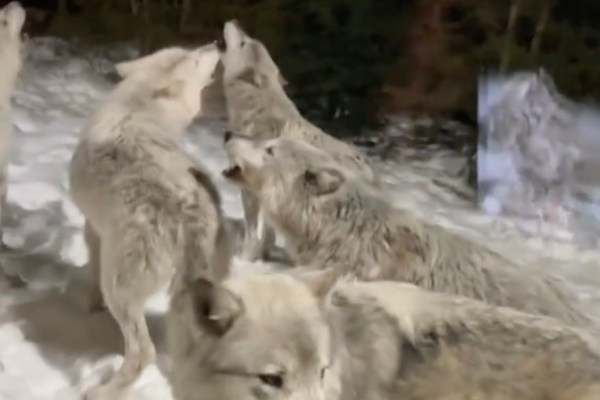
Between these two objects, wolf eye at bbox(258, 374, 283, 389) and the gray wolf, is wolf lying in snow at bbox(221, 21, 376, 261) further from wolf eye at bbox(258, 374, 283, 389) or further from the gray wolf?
wolf eye at bbox(258, 374, 283, 389)

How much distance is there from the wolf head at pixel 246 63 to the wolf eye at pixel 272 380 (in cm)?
185

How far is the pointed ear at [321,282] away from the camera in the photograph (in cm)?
219

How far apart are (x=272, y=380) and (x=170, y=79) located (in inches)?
56.8

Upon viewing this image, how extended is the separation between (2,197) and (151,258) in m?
0.98

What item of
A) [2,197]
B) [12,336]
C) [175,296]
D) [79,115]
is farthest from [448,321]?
[79,115]

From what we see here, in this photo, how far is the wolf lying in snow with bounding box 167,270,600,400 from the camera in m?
2.09

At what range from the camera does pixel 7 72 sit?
137 inches

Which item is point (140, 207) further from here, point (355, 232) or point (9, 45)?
point (9, 45)

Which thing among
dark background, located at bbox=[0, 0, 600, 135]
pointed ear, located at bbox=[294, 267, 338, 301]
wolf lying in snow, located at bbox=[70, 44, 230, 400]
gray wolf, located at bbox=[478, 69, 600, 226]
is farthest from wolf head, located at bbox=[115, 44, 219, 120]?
dark background, located at bbox=[0, 0, 600, 135]

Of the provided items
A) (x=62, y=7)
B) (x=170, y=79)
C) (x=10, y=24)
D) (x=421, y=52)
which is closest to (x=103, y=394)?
(x=170, y=79)

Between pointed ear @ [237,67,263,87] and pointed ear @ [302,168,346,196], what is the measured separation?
0.90 metres

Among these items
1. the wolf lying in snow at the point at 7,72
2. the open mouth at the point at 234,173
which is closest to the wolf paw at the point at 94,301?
the wolf lying in snow at the point at 7,72

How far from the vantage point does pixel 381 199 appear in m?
3.02

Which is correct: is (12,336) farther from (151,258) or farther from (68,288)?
(151,258)
